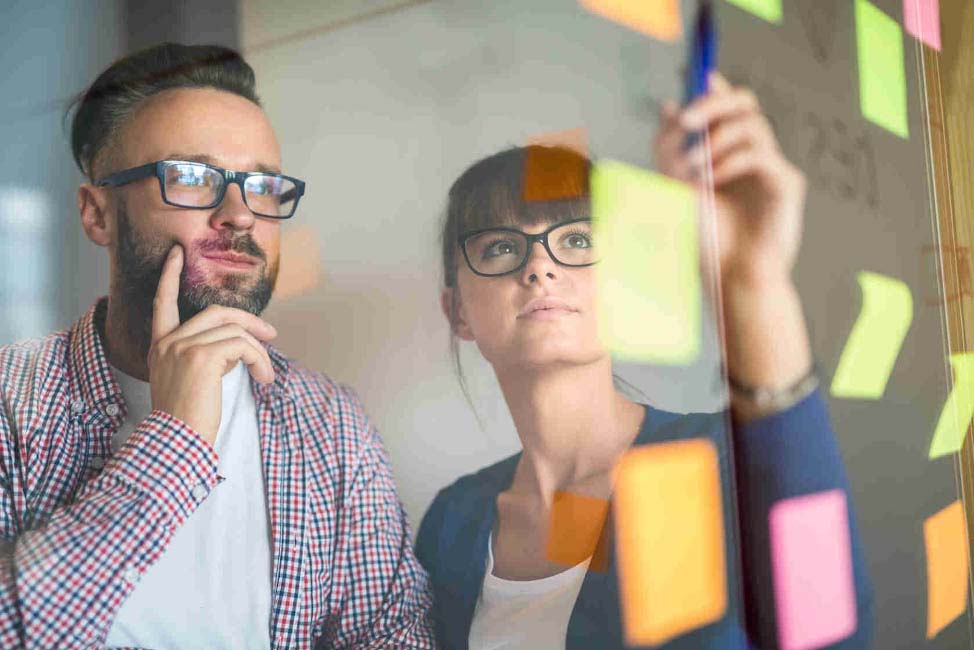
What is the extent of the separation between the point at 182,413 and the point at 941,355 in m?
1.14

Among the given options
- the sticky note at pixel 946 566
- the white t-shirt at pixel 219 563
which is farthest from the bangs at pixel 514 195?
the sticky note at pixel 946 566

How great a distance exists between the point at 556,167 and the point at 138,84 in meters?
0.53

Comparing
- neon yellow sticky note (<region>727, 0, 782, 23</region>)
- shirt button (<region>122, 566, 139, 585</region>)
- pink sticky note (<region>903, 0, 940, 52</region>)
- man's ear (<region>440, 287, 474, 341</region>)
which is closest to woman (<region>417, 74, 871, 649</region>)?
man's ear (<region>440, 287, 474, 341</region>)

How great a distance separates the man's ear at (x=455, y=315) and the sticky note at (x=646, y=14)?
0.46m

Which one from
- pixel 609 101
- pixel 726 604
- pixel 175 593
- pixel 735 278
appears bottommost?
pixel 726 604

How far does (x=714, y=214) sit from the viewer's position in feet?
4.12

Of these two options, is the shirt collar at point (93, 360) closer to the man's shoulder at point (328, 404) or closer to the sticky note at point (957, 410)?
the man's shoulder at point (328, 404)

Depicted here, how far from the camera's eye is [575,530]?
1.13m

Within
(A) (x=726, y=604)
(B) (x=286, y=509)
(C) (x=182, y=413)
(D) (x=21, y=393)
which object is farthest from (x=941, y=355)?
(D) (x=21, y=393)

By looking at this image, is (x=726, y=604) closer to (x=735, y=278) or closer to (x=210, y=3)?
(x=735, y=278)

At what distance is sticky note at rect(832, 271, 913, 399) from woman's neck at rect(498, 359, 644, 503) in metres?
0.45

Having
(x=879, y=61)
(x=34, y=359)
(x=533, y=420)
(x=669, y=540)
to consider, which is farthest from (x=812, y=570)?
(x=34, y=359)

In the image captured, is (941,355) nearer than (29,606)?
No

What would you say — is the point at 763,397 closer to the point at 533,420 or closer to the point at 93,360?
the point at 533,420
